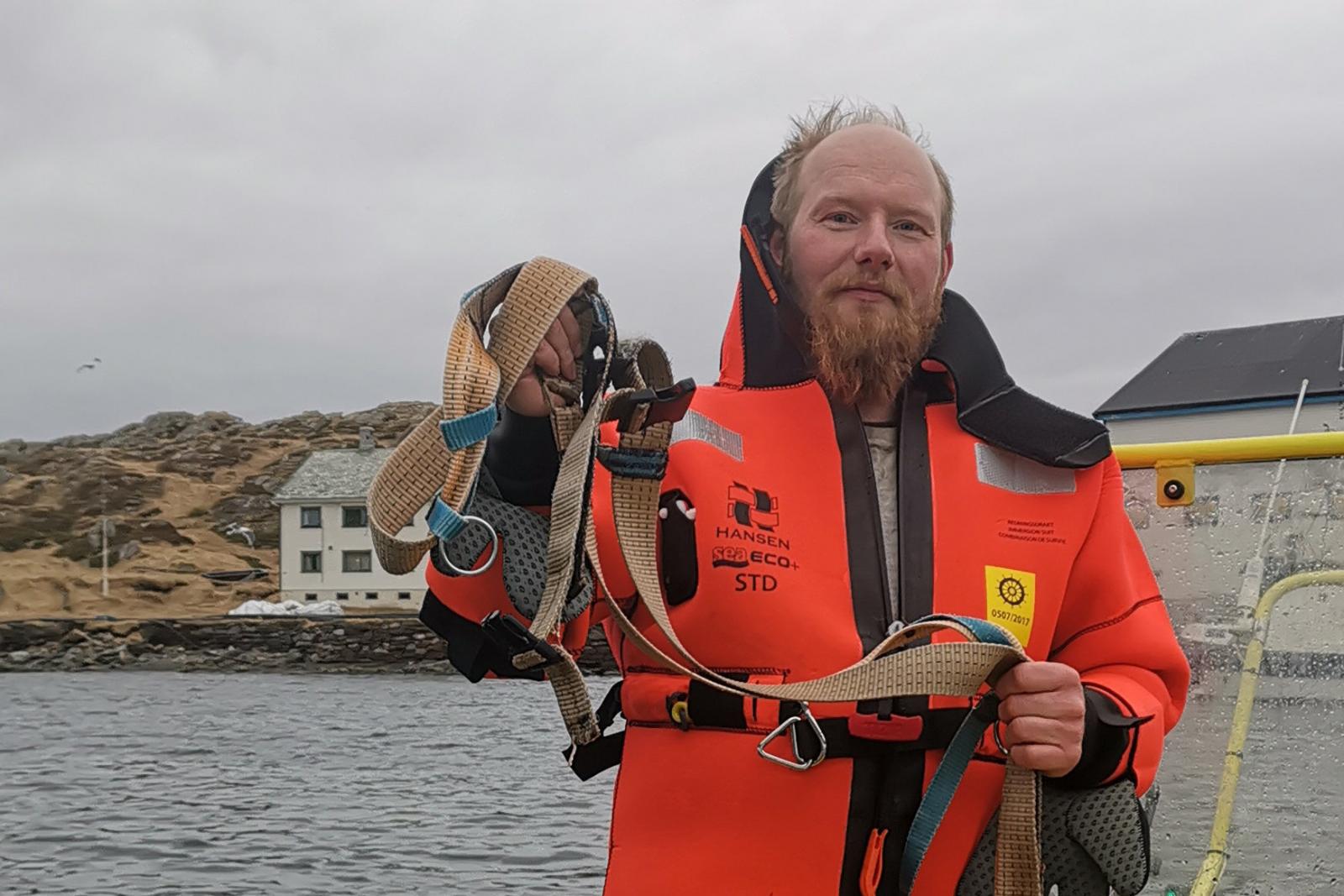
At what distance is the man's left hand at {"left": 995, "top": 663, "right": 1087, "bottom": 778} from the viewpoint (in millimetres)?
2725

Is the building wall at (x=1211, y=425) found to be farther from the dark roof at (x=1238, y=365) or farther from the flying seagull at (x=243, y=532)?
the flying seagull at (x=243, y=532)

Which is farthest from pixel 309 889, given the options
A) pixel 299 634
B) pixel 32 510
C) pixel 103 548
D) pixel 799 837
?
pixel 32 510

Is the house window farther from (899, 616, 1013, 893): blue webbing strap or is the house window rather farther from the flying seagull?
(899, 616, 1013, 893): blue webbing strap

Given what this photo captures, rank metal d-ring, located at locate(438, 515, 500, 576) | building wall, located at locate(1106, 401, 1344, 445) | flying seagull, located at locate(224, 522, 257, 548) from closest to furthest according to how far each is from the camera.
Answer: metal d-ring, located at locate(438, 515, 500, 576) → building wall, located at locate(1106, 401, 1344, 445) → flying seagull, located at locate(224, 522, 257, 548)

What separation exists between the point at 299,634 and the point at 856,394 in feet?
225

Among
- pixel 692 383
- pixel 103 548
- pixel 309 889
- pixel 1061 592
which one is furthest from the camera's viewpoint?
pixel 103 548

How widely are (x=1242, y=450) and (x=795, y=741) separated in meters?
1.89

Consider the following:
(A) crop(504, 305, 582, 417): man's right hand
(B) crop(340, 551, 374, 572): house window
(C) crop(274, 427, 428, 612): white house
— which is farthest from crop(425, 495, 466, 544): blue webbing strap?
(B) crop(340, 551, 374, 572): house window

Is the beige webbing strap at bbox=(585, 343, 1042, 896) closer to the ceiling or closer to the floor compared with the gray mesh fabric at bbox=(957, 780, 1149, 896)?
closer to the ceiling

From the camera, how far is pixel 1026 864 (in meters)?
2.79

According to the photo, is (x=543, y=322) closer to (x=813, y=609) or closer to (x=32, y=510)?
(x=813, y=609)

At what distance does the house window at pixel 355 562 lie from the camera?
254 feet

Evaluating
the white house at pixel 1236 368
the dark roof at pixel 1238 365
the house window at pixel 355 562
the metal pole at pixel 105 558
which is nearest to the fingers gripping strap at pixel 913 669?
the white house at pixel 1236 368

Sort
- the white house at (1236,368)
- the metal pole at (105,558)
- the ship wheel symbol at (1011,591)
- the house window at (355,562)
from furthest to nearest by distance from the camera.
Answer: the metal pole at (105,558) → the house window at (355,562) → the white house at (1236,368) → the ship wheel symbol at (1011,591)
